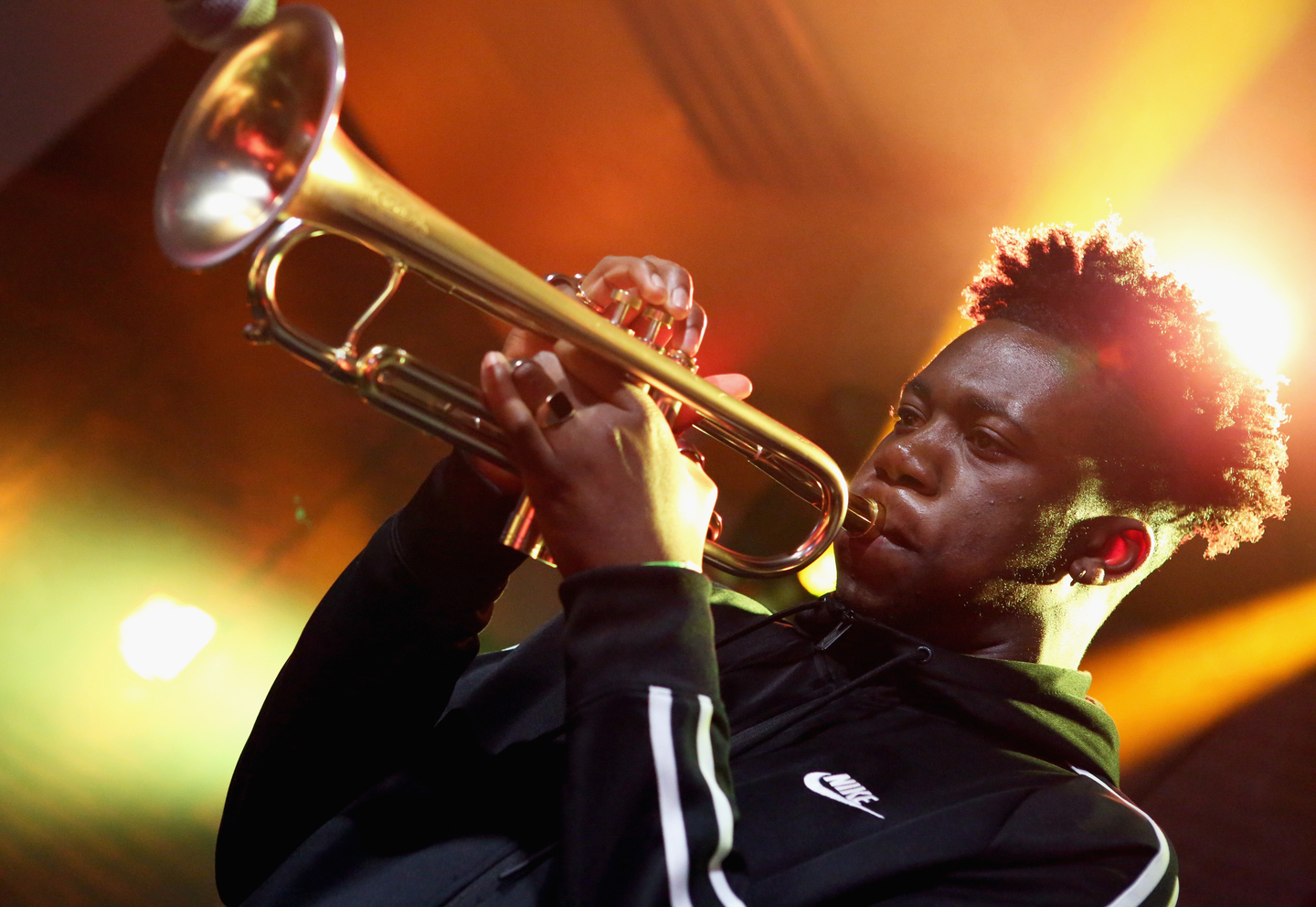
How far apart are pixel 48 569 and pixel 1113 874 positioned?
4215mm

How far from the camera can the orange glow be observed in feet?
13.2

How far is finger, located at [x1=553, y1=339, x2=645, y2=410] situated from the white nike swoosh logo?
27.6 inches

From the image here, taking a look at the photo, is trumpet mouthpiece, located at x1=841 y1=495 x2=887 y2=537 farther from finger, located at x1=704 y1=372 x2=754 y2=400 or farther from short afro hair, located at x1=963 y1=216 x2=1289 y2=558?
short afro hair, located at x1=963 y1=216 x2=1289 y2=558

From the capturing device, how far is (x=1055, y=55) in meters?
2.93

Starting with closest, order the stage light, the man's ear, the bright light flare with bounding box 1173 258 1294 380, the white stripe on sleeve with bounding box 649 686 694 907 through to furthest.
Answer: the white stripe on sleeve with bounding box 649 686 694 907
the man's ear
the bright light flare with bounding box 1173 258 1294 380
the stage light

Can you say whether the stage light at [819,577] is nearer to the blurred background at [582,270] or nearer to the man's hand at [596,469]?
the blurred background at [582,270]

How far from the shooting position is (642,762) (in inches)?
39.6

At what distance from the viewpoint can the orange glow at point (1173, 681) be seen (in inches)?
158

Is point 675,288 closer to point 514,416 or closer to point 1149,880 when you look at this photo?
point 514,416

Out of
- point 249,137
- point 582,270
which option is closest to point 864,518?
point 249,137

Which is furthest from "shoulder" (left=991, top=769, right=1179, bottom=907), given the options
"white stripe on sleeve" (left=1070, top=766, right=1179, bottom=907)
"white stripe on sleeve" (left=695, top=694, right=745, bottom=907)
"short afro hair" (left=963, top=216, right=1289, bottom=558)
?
"short afro hair" (left=963, top=216, right=1289, bottom=558)

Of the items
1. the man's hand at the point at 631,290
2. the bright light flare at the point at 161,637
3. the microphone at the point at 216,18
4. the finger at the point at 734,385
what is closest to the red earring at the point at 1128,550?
the finger at the point at 734,385

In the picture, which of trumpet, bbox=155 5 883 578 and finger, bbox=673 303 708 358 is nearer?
trumpet, bbox=155 5 883 578

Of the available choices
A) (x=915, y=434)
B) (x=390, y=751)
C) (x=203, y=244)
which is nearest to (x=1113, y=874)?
(x=915, y=434)
